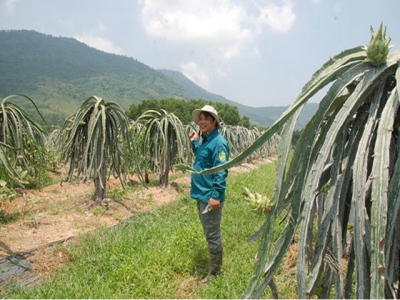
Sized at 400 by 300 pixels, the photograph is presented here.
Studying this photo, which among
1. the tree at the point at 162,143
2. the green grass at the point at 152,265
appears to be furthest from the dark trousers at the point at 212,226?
the tree at the point at 162,143

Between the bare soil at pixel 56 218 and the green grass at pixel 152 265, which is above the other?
the green grass at pixel 152 265

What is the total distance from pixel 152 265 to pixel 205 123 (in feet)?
5.40

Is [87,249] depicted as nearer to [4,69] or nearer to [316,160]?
[316,160]

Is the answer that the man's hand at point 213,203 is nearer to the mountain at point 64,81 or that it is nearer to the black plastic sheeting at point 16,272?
the black plastic sheeting at point 16,272

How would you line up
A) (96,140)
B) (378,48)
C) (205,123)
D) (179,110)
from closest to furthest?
(378,48), (205,123), (96,140), (179,110)

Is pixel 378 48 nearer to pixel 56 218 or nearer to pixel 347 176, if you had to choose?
Result: pixel 347 176

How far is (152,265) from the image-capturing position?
332 centimetres

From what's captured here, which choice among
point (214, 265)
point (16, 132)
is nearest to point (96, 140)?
point (16, 132)

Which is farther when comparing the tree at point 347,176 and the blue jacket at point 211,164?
the blue jacket at point 211,164

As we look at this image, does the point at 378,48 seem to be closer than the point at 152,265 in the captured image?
Yes

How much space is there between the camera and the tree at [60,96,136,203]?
5.22 meters

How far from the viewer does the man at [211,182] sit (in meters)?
2.97

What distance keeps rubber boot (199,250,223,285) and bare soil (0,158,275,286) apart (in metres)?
1.68

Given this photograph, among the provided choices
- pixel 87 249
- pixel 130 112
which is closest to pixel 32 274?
pixel 87 249
